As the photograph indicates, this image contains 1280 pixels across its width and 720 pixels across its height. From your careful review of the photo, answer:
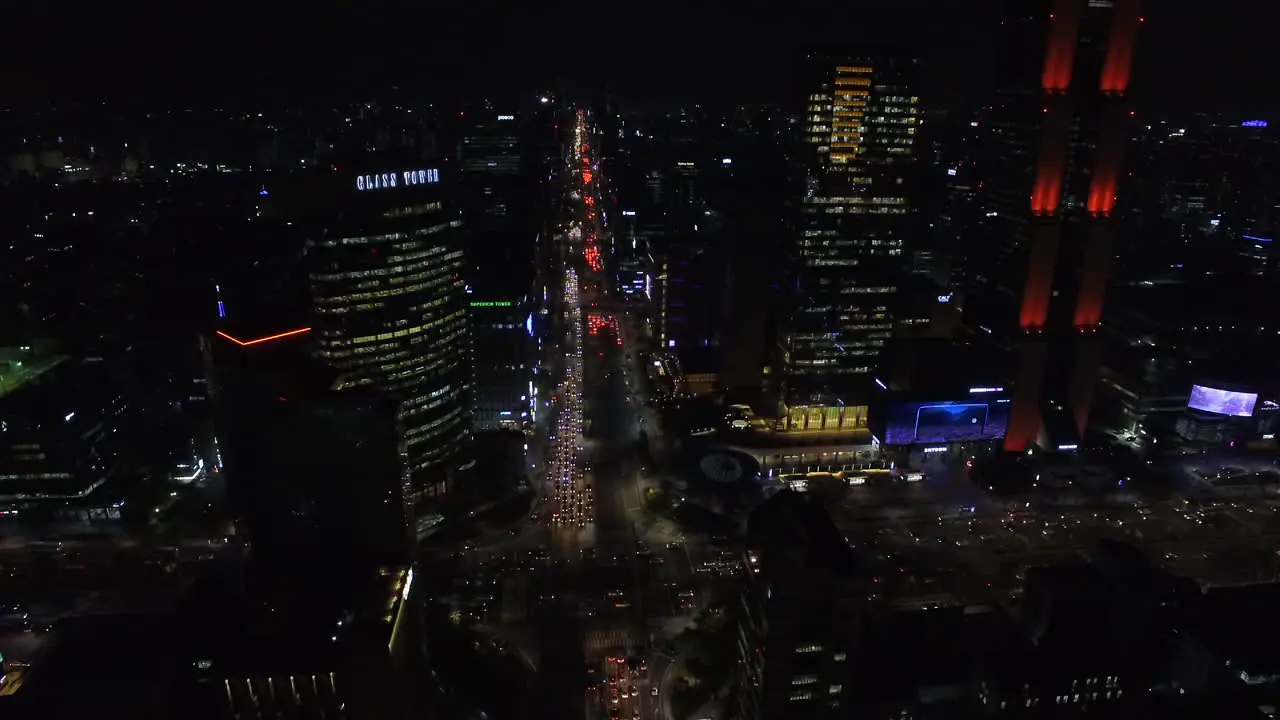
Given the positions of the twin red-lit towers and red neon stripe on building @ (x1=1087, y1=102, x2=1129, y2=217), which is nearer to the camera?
the twin red-lit towers

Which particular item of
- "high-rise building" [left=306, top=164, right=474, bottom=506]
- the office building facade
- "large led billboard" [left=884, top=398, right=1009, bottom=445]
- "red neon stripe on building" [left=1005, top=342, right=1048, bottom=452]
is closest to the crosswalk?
"high-rise building" [left=306, top=164, right=474, bottom=506]

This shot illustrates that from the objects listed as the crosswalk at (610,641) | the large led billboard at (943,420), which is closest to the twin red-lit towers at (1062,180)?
the large led billboard at (943,420)

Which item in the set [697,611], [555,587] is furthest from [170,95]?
[697,611]

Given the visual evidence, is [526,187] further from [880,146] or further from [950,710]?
[950,710]

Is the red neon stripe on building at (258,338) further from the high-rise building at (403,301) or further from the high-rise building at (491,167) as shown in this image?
the high-rise building at (491,167)

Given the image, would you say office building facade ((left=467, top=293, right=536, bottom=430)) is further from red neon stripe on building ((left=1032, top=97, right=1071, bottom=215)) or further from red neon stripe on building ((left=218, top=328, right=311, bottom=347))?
red neon stripe on building ((left=1032, top=97, right=1071, bottom=215))

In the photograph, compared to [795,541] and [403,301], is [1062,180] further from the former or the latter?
[403,301]
